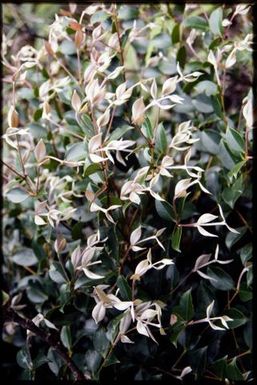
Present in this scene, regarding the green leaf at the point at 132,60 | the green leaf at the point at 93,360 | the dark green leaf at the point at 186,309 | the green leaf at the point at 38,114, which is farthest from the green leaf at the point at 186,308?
the green leaf at the point at 132,60

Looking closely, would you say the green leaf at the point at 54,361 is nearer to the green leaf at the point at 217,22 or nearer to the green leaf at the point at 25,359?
the green leaf at the point at 25,359

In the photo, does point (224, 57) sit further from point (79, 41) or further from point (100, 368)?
point (100, 368)

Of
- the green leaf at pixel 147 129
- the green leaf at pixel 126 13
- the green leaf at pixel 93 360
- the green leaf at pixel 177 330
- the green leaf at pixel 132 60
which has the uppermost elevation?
the green leaf at pixel 126 13

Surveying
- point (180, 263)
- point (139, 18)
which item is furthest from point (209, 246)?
point (139, 18)

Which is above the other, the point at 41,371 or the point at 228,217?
the point at 228,217

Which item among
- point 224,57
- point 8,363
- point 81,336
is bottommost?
point 8,363

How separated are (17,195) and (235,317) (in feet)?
1.06

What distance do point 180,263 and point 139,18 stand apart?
0.43 meters

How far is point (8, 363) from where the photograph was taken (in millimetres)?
878

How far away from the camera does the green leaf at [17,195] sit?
2.42 feet

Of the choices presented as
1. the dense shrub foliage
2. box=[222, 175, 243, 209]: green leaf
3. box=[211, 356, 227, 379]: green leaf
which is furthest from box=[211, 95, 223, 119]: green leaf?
box=[211, 356, 227, 379]: green leaf

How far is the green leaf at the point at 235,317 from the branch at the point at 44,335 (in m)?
0.20

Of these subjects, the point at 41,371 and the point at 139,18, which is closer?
the point at 41,371

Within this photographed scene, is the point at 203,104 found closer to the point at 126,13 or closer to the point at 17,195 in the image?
the point at 126,13
